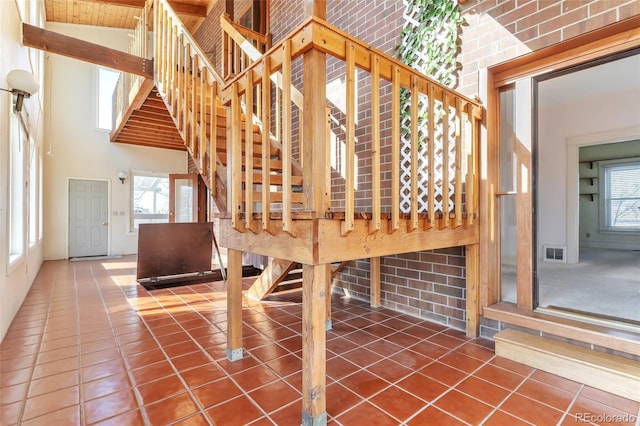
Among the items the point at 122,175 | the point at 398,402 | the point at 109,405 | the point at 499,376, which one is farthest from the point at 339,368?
the point at 122,175

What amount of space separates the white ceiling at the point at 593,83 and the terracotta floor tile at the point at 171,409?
4700 mm

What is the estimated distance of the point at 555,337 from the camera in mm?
2152

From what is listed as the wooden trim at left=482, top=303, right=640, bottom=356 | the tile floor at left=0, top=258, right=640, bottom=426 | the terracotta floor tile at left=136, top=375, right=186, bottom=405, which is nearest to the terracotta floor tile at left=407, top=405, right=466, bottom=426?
the tile floor at left=0, top=258, right=640, bottom=426

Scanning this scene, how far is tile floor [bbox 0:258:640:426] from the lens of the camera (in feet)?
5.12

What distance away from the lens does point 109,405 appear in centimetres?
163

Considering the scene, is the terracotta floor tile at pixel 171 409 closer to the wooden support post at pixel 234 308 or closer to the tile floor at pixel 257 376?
the tile floor at pixel 257 376

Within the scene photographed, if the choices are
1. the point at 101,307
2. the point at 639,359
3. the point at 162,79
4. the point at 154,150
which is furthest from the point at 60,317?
the point at 154,150

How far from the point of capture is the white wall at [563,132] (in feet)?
14.9

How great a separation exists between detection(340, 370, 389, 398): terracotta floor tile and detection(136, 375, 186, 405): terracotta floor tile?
3.05 feet

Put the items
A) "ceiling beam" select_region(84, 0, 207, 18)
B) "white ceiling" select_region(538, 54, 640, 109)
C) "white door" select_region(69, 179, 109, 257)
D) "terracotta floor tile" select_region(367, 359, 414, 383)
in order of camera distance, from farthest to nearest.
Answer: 1. "white door" select_region(69, 179, 109, 257)
2. "ceiling beam" select_region(84, 0, 207, 18)
3. "white ceiling" select_region(538, 54, 640, 109)
4. "terracotta floor tile" select_region(367, 359, 414, 383)

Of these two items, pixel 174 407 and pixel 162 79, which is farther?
pixel 162 79

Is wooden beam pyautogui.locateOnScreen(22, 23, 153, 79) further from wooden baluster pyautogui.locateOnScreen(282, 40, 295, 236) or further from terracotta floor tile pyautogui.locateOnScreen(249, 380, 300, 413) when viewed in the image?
terracotta floor tile pyautogui.locateOnScreen(249, 380, 300, 413)

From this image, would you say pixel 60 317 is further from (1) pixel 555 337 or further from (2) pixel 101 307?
(1) pixel 555 337

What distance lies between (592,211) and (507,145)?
20.9 ft
